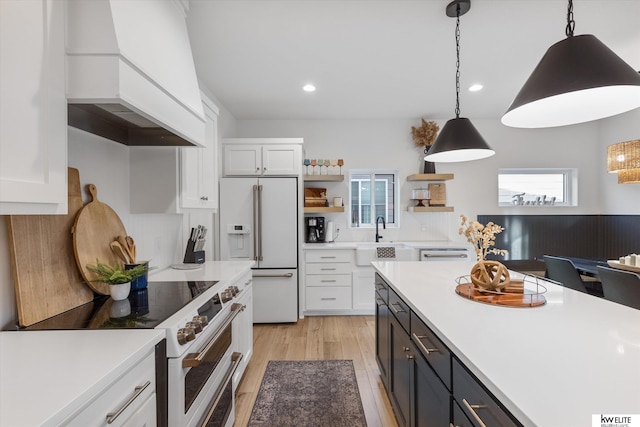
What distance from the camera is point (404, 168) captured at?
4402 millimetres

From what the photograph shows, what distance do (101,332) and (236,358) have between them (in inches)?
38.9

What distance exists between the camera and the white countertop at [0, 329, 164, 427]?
63cm

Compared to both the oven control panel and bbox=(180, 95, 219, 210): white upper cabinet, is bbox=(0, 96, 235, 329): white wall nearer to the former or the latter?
bbox=(180, 95, 219, 210): white upper cabinet

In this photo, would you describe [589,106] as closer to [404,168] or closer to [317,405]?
[317,405]

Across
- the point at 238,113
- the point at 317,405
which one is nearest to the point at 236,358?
the point at 317,405

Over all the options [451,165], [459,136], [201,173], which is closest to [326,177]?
→ [451,165]

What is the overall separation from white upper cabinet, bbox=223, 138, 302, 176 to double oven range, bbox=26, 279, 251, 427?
2035 mm

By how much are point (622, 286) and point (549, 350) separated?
2.00 m

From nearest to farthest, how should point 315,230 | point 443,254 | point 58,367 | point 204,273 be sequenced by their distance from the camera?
point 58,367, point 204,273, point 443,254, point 315,230

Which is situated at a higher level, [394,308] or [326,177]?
[326,177]

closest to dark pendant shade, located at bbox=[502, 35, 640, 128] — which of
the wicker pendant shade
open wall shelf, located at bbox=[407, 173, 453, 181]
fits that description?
the wicker pendant shade

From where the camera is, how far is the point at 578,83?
3.28 ft

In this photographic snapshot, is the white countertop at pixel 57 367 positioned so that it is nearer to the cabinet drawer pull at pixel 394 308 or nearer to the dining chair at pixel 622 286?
the cabinet drawer pull at pixel 394 308

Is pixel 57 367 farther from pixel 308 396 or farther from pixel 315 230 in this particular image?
pixel 315 230
